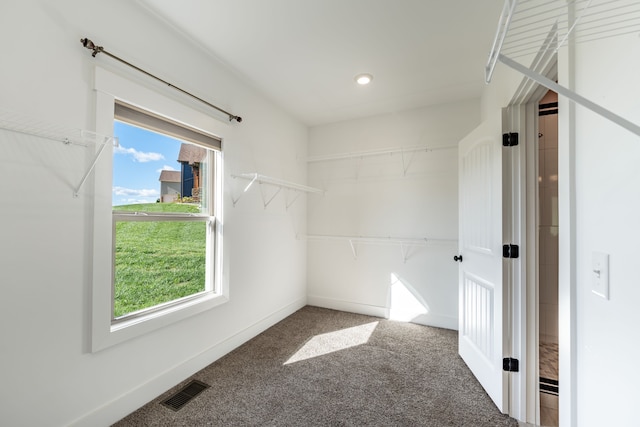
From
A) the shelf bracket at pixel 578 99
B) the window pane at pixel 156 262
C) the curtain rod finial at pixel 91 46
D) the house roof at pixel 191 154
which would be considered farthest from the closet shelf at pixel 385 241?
the curtain rod finial at pixel 91 46

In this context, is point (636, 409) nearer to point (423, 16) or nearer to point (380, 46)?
point (423, 16)

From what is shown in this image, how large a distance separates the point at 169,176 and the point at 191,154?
279 mm

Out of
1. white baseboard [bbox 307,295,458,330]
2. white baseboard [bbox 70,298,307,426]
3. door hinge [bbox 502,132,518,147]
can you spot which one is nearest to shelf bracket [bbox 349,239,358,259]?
white baseboard [bbox 307,295,458,330]

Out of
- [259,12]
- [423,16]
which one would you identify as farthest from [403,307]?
[259,12]

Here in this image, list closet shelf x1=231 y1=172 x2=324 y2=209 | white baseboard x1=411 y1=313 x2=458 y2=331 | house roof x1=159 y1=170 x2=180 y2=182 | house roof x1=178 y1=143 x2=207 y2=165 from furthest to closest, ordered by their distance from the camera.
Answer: white baseboard x1=411 y1=313 x2=458 y2=331 → closet shelf x1=231 y1=172 x2=324 y2=209 → house roof x1=178 y1=143 x2=207 y2=165 → house roof x1=159 y1=170 x2=180 y2=182

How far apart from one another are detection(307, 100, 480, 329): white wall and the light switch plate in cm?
220

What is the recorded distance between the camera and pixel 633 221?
0.71m

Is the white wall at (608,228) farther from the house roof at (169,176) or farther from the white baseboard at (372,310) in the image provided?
the house roof at (169,176)

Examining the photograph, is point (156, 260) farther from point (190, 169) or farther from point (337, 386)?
point (337, 386)

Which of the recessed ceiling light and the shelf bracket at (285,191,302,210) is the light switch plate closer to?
the recessed ceiling light

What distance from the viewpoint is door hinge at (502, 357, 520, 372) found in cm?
172

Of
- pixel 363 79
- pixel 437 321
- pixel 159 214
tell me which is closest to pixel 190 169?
pixel 159 214

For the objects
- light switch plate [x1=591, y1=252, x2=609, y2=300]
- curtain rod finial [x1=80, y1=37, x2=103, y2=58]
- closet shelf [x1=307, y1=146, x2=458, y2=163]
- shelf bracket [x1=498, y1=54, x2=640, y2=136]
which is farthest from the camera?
closet shelf [x1=307, y1=146, x2=458, y2=163]

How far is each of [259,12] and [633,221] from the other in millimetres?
2065
